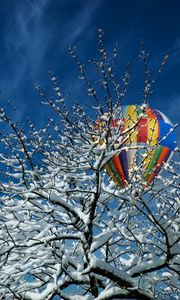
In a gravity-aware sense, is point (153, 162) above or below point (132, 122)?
below

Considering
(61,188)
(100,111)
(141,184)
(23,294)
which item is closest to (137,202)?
(141,184)

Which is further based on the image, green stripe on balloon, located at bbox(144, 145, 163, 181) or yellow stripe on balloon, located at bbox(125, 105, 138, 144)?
green stripe on balloon, located at bbox(144, 145, 163, 181)

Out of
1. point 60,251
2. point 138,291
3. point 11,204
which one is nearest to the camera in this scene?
point 138,291

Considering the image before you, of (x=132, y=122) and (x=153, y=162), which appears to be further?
(x=132, y=122)

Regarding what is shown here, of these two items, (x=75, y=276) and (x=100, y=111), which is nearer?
(x=75, y=276)

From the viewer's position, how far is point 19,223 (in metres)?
7.50

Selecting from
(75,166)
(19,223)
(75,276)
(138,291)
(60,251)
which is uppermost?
(75,166)

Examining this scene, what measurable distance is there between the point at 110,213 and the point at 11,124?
8.26 feet

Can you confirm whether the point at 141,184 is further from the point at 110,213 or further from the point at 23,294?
the point at 23,294

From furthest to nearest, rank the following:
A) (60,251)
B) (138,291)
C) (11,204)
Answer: (60,251), (11,204), (138,291)

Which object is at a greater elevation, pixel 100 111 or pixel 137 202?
pixel 100 111

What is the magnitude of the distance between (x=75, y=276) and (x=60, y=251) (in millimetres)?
639

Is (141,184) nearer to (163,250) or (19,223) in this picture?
(163,250)

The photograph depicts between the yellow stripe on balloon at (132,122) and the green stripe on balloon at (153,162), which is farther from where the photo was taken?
the green stripe on balloon at (153,162)
